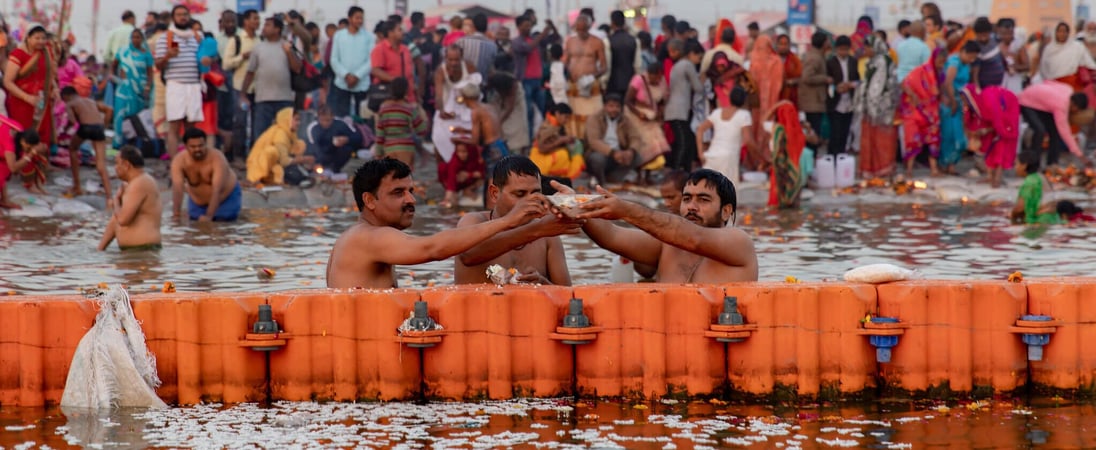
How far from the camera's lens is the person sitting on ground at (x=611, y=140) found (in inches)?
738

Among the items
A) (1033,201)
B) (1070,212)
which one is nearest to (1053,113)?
(1070,212)

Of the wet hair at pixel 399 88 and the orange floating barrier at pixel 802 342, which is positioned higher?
the wet hair at pixel 399 88

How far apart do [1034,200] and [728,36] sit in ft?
16.6

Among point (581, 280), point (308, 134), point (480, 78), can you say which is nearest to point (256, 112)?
point (308, 134)

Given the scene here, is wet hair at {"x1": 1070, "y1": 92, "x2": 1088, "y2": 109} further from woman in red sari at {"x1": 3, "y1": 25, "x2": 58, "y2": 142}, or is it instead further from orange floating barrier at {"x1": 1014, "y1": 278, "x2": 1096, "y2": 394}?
orange floating barrier at {"x1": 1014, "y1": 278, "x2": 1096, "y2": 394}

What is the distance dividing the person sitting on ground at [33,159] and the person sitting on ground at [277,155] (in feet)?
7.80

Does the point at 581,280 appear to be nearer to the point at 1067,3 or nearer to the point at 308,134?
the point at 308,134

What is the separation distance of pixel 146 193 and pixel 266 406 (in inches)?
257

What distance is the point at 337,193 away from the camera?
18672mm

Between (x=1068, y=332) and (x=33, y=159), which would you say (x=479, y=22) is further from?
(x=1068, y=332)

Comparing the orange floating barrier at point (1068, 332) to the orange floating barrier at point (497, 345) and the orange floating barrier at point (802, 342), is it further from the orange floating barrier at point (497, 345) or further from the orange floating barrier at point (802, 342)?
the orange floating barrier at point (497, 345)

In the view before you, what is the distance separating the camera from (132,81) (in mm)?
19141

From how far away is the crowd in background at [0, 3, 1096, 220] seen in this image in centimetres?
1803

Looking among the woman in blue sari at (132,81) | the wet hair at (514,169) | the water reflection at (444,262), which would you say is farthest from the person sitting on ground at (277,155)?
the wet hair at (514,169)
